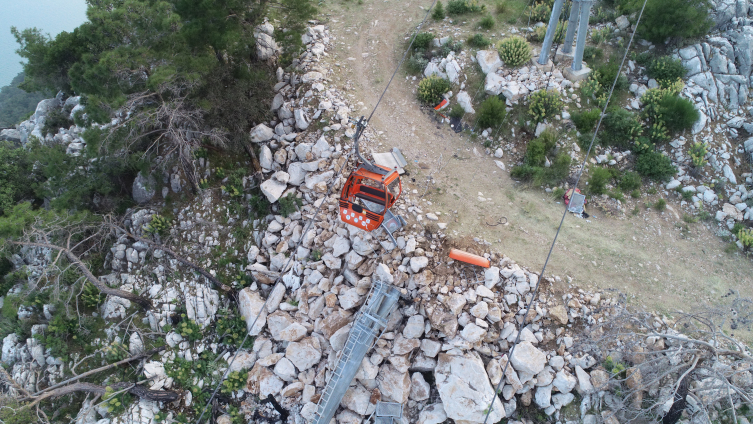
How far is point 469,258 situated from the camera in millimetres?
9492

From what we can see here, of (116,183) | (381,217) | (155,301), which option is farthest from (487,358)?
(116,183)

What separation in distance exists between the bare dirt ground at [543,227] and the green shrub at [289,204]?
2726 mm

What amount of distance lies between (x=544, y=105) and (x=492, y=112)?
1577 mm

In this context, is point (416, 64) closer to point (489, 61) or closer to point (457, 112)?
point (489, 61)

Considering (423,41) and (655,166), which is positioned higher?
(423,41)

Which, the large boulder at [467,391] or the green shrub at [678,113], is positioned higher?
the green shrub at [678,113]

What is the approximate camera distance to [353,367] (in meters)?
9.34

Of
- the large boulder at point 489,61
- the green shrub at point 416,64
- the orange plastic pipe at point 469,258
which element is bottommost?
the orange plastic pipe at point 469,258

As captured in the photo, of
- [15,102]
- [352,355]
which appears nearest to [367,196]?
[352,355]

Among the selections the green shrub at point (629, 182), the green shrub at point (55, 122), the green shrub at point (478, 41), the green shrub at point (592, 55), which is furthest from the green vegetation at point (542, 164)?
the green shrub at point (55, 122)

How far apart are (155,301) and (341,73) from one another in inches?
364

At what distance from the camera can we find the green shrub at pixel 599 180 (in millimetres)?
11180

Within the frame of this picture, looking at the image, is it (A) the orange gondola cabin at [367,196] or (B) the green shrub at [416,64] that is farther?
(B) the green shrub at [416,64]

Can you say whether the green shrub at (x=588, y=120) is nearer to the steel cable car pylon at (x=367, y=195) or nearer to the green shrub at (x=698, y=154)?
the green shrub at (x=698, y=154)
